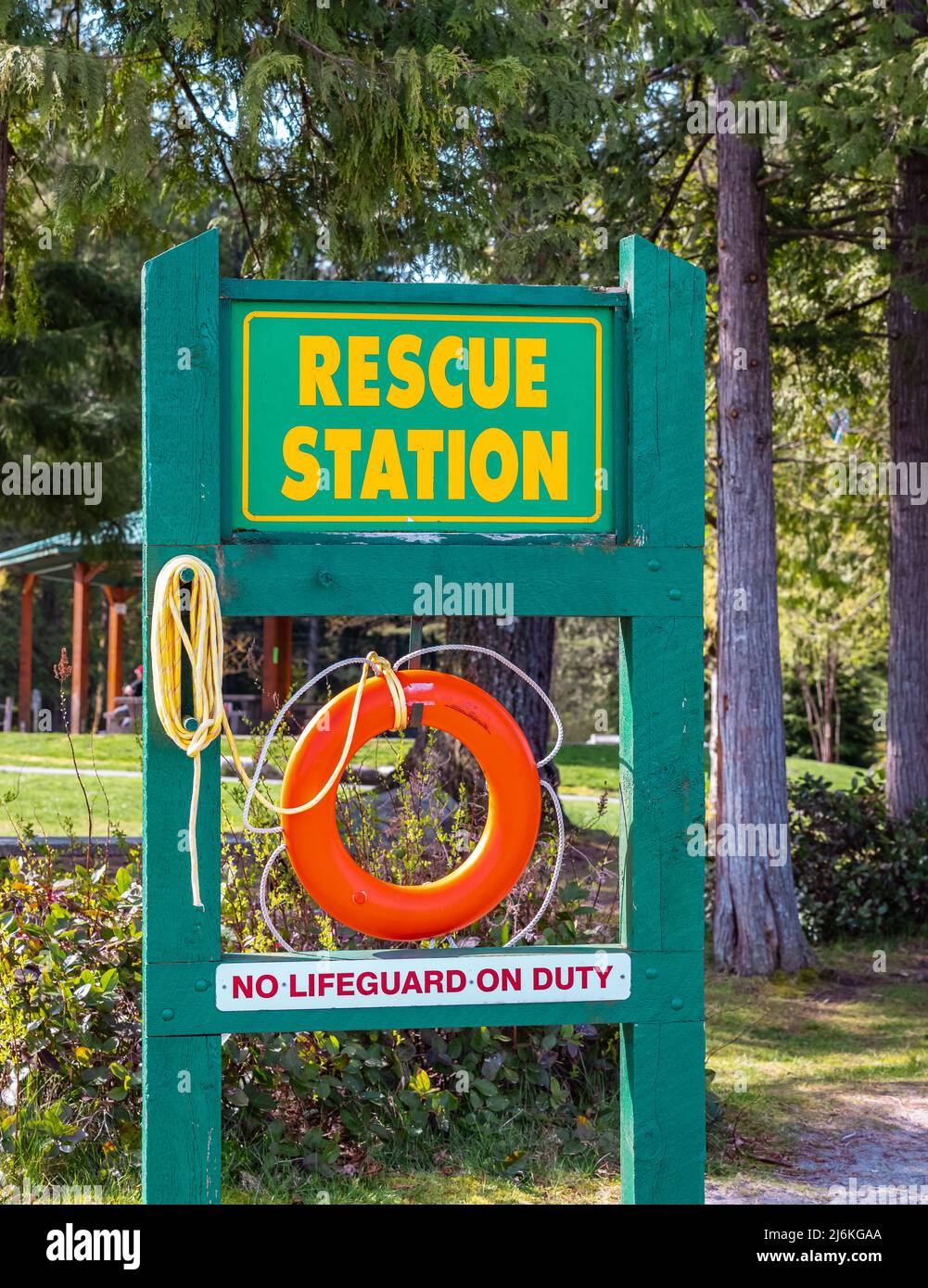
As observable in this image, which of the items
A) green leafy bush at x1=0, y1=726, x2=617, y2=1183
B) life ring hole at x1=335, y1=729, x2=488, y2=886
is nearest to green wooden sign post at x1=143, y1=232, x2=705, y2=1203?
green leafy bush at x1=0, y1=726, x2=617, y2=1183

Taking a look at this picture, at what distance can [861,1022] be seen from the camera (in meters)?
7.08

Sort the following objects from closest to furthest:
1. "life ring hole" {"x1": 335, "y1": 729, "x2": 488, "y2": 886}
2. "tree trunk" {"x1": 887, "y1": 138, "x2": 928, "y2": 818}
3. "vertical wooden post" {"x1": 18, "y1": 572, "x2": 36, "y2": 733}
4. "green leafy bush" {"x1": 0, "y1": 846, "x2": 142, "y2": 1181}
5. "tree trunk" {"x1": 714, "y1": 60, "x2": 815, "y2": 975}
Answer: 1. "green leafy bush" {"x1": 0, "y1": 846, "x2": 142, "y2": 1181}
2. "life ring hole" {"x1": 335, "y1": 729, "x2": 488, "y2": 886}
3. "tree trunk" {"x1": 714, "y1": 60, "x2": 815, "y2": 975}
4. "tree trunk" {"x1": 887, "y1": 138, "x2": 928, "y2": 818}
5. "vertical wooden post" {"x1": 18, "y1": 572, "x2": 36, "y2": 733}

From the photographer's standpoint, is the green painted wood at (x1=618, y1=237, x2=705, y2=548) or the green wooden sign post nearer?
the green wooden sign post

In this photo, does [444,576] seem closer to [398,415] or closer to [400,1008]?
[398,415]

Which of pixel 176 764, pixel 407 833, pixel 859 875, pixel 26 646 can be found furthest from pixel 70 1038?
pixel 26 646

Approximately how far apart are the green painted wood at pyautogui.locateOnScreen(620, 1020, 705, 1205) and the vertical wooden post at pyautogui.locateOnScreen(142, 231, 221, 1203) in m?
0.96

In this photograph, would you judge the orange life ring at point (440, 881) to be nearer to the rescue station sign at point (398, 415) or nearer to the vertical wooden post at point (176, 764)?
the vertical wooden post at point (176, 764)

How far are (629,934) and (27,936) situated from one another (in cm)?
230

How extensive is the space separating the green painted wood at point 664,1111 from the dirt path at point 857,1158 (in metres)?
1.20

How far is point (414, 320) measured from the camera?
3.12 m

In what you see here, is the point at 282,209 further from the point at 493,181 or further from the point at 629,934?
the point at 629,934

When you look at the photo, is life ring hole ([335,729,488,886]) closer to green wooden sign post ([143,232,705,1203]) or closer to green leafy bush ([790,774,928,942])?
green wooden sign post ([143,232,705,1203])

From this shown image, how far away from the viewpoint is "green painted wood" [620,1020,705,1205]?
125 inches

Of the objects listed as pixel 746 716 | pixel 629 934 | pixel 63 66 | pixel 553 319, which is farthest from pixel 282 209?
pixel 629 934
